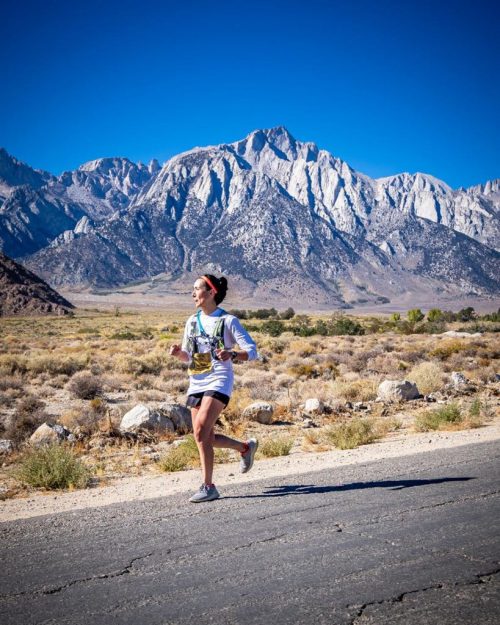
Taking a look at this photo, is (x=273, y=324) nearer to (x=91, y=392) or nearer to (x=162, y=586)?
(x=91, y=392)

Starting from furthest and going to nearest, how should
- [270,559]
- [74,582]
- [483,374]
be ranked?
[483,374] → [270,559] → [74,582]

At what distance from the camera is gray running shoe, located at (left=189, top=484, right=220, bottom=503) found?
495 cm

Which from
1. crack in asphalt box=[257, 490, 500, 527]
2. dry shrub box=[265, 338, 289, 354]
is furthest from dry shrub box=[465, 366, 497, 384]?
crack in asphalt box=[257, 490, 500, 527]

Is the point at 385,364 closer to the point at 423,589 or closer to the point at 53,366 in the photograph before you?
the point at 53,366

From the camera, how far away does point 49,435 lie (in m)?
9.45

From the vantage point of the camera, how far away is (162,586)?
307cm

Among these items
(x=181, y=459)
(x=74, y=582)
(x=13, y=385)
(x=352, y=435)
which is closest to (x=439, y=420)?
(x=352, y=435)

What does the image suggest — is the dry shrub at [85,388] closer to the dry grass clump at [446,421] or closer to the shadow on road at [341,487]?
the dry grass clump at [446,421]

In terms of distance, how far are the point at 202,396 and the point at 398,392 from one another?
998 centimetres

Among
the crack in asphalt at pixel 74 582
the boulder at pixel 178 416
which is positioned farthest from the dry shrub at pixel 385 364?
the crack in asphalt at pixel 74 582

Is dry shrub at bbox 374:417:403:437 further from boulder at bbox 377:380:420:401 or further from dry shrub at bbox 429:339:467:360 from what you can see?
dry shrub at bbox 429:339:467:360

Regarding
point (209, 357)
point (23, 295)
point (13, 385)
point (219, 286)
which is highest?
point (23, 295)

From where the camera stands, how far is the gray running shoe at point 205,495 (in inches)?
195

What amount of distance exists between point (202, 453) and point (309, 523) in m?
1.41
